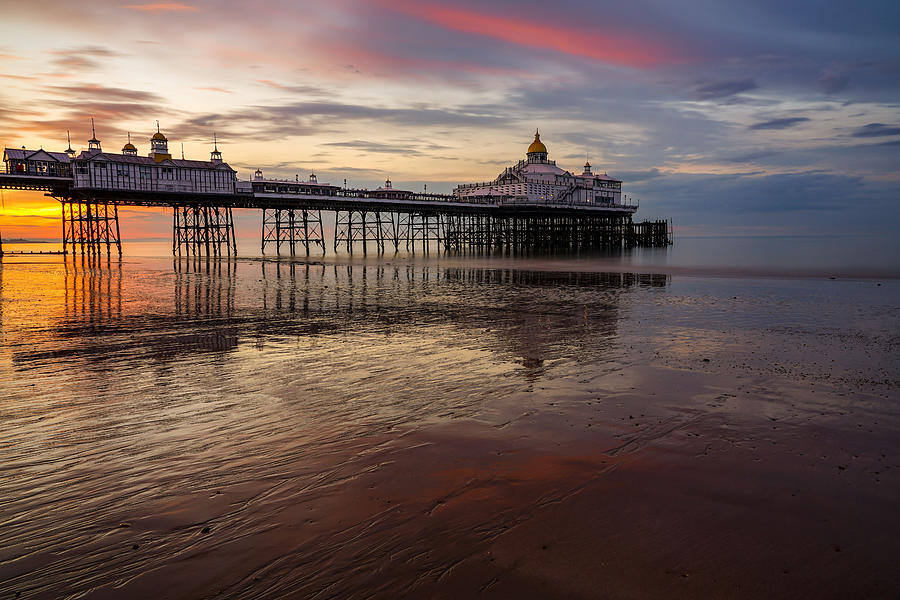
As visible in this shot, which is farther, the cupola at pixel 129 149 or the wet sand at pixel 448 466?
the cupola at pixel 129 149

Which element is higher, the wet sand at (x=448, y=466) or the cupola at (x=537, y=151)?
the cupola at (x=537, y=151)

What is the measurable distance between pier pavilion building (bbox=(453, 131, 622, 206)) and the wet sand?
85.8 m

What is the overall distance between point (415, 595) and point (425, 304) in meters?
17.5

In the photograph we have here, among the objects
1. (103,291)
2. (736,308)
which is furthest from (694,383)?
(103,291)

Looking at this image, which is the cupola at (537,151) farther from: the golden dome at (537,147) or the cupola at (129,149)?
the cupola at (129,149)

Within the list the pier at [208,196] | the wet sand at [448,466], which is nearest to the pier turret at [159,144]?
the pier at [208,196]

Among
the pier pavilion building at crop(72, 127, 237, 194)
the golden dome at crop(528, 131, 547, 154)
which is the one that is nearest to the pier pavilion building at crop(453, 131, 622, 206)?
the golden dome at crop(528, 131, 547, 154)

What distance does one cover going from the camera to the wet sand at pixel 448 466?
4363 mm

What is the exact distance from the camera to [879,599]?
13.3 ft

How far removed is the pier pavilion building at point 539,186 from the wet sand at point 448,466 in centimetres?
8577

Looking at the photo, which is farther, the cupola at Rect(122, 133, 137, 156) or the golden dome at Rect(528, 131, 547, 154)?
the golden dome at Rect(528, 131, 547, 154)

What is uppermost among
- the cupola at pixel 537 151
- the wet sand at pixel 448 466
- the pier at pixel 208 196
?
the cupola at pixel 537 151

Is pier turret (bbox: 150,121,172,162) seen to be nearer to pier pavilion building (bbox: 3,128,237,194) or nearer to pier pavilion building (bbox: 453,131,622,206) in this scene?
pier pavilion building (bbox: 3,128,237,194)

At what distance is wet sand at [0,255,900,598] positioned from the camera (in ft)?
14.3
